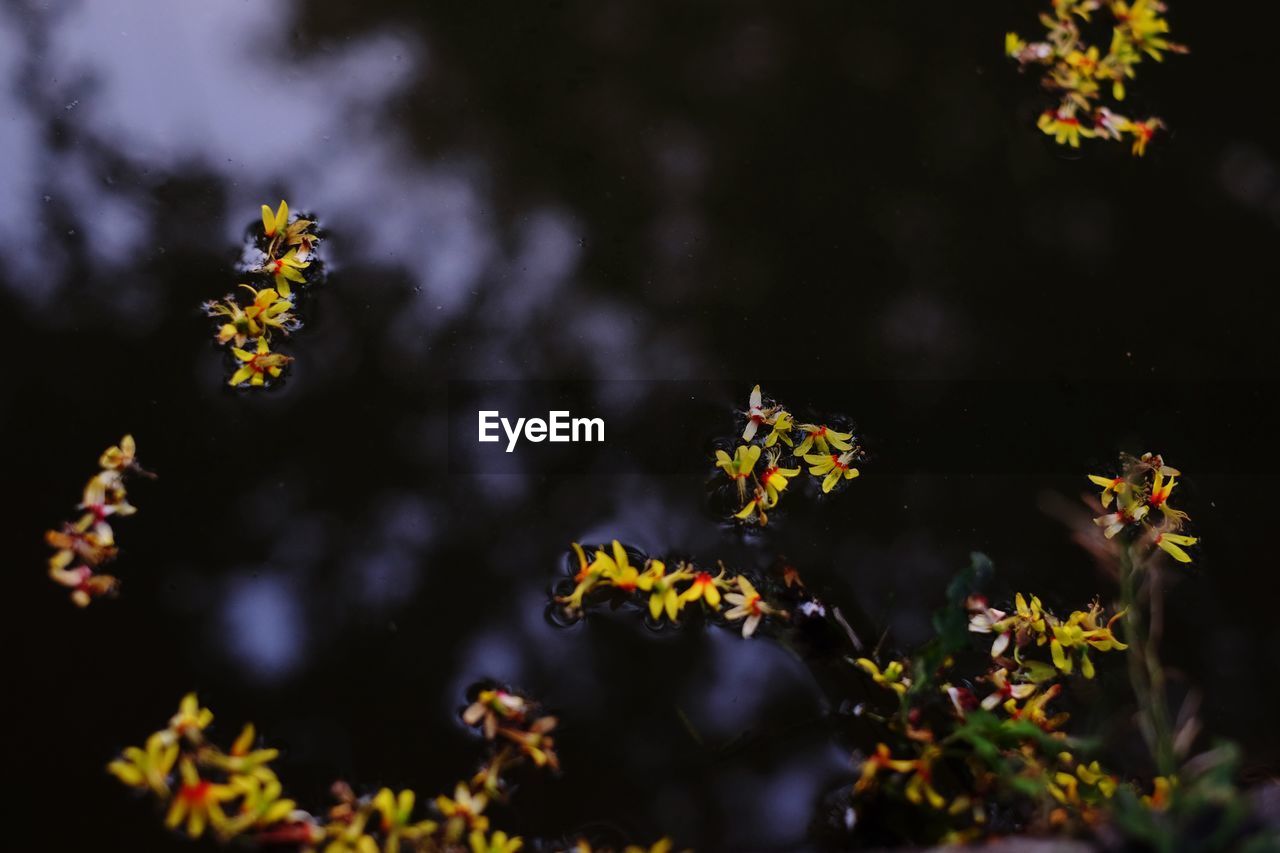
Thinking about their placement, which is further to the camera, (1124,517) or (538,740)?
(1124,517)

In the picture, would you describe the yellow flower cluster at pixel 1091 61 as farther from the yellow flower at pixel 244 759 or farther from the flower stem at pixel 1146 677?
the yellow flower at pixel 244 759

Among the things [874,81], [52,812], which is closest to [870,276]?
[874,81]

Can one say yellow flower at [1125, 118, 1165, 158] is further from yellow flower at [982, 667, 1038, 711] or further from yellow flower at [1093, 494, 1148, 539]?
yellow flower at [982, 667, 1038, 711]

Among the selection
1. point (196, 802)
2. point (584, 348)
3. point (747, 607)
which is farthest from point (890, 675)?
point (196, 802)

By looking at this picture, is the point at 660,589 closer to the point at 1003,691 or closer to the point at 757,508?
the point at 757,508

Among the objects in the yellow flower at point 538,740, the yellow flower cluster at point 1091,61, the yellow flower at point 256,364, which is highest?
the yellow flower cluster at point 1091,61

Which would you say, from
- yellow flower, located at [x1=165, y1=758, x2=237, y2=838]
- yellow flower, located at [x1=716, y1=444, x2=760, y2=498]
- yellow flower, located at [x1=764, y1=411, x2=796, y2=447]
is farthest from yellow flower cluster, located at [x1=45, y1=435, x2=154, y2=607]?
yellow flower, located at [x1=764, y1=411, x2=796, y2=447]

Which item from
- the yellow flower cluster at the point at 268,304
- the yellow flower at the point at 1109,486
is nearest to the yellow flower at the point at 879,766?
the yellow flower at the point at 1109,486
